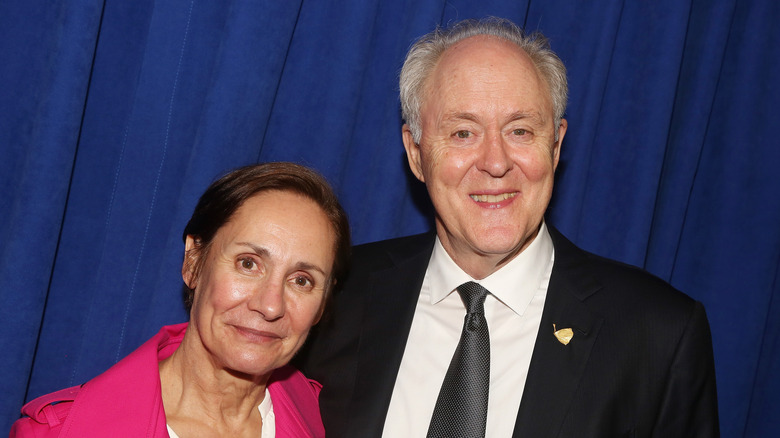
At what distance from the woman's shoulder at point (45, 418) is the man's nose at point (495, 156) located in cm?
108

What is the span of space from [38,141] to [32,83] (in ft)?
0.52

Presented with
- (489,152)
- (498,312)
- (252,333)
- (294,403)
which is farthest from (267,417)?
(489,152)

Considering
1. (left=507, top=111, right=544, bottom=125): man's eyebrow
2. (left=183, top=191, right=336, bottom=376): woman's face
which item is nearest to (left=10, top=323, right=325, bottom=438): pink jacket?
(left=183, top=191, right=336, bottom=376): woman's face

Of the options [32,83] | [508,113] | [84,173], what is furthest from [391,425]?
[32,83]

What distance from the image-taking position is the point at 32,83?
174 cm

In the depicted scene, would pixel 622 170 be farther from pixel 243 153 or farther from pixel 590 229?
pixel 243 153

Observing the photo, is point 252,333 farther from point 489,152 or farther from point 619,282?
point 619,282

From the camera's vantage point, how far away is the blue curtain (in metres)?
1.73

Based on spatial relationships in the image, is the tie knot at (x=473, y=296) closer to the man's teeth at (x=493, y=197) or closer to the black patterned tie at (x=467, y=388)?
the black patterned tie at (x=467, y=388)

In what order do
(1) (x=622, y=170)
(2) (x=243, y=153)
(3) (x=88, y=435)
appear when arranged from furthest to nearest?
(1) (x=622, y=170) < (2) (x=243, y=153) < (3) (x=88, y=435)

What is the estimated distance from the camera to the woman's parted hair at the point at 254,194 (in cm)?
165

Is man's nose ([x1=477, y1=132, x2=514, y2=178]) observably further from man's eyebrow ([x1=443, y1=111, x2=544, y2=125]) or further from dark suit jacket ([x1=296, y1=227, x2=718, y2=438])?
dark suit jacket ([x1=296, y1=227, x2=718, y2=438])

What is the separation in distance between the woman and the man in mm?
205

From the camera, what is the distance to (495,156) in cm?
170
